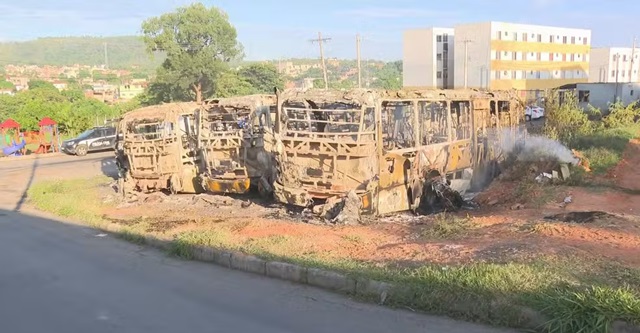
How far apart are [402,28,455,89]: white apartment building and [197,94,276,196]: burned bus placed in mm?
63341

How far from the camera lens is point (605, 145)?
2025 centimetres

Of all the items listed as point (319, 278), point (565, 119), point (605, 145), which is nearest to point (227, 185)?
point (319, 278)

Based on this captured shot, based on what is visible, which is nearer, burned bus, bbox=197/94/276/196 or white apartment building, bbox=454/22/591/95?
burned bus, bbox=197/94/276/196

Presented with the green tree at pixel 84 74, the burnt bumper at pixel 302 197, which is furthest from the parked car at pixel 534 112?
the green tree at pixel 84 74

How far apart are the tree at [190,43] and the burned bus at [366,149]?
111 ft

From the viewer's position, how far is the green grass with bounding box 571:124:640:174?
55.4ft

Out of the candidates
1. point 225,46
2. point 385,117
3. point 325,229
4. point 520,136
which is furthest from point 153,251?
point 225,46

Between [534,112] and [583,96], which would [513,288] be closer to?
[534,112]

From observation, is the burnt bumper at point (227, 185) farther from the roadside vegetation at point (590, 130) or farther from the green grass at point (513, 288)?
the roadside vegetation at point (590, 130)

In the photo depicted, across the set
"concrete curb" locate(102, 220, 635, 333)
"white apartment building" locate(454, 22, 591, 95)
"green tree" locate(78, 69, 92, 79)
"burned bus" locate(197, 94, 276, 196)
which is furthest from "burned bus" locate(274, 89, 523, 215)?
"green tree" locate(78, 69, 92, 79)

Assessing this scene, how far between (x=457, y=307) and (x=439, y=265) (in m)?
1.18

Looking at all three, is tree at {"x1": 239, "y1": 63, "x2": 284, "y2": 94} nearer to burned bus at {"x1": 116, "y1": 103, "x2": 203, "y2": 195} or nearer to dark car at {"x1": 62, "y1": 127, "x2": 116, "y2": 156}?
dark car at {"x1": 62, "y1": 127, "x2": 116, "y2": 156}

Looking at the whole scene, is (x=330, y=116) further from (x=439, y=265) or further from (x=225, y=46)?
(x=225, y=46)

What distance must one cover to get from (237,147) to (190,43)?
35461mm
